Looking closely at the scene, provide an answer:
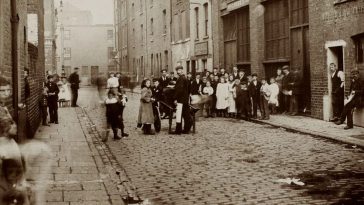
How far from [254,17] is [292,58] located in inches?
139

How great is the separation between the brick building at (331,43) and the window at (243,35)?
628cm

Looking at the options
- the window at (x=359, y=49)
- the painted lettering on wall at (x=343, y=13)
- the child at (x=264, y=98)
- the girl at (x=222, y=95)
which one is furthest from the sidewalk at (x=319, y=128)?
the painted lettering on wall at (x=343, y=13)

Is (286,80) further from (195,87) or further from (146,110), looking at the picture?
(146,110)

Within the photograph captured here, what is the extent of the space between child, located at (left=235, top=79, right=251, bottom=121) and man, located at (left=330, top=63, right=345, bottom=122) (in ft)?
10.7

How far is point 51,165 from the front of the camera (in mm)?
9656

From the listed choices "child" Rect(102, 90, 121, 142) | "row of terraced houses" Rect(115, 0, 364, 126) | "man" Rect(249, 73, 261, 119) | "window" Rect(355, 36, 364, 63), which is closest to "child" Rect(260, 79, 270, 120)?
"man" Rect(249, 73, 261, 119)

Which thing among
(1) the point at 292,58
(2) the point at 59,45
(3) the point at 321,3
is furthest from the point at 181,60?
(2) the point at 59,45

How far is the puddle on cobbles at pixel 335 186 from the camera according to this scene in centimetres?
701

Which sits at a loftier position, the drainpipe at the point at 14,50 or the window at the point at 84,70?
the window at the point at 84,70

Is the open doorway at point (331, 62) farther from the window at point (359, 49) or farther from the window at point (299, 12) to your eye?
the window at point (299, 12)

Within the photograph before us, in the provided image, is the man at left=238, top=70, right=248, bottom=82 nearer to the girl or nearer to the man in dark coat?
the girl

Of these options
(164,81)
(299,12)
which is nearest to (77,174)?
(164,81)

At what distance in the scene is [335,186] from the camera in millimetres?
7738

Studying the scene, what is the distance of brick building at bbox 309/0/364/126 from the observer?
15242 millimetres
